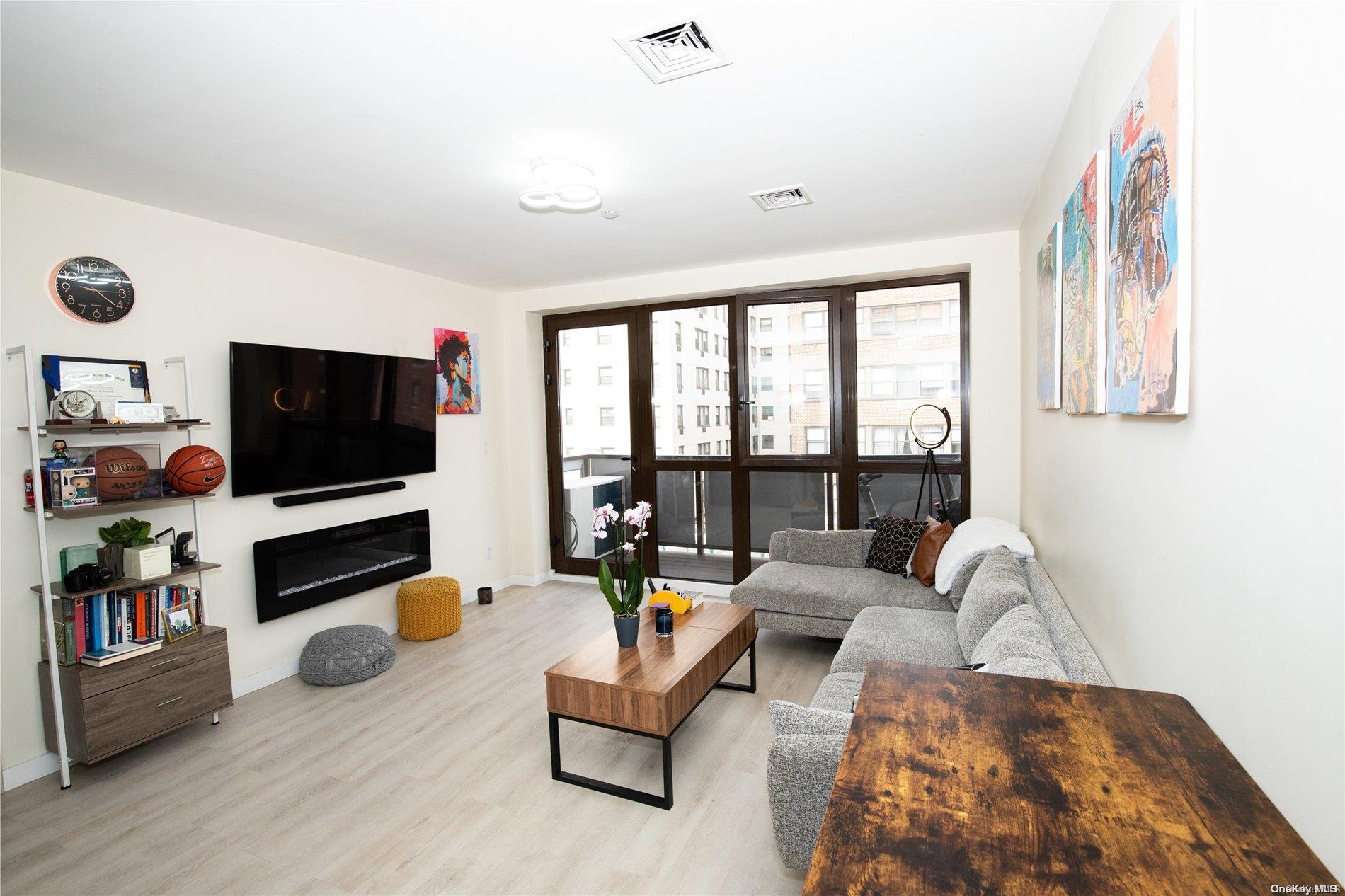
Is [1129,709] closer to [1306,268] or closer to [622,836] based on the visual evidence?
Answer: [1306,268]

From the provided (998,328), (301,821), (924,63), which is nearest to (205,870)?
(301,821)

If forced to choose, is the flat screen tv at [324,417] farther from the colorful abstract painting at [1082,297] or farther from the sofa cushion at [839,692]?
the colorful abstract painting at [1082,297]

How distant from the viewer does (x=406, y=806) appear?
2535 mm

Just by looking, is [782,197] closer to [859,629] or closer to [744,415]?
[744,415]

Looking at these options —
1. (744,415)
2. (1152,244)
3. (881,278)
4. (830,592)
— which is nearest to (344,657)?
(830,592)

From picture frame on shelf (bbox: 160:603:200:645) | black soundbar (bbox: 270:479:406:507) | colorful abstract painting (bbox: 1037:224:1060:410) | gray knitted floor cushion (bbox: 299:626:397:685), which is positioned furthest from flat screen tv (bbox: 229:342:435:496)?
colorful abstract painting (bbox: 1037:224:1060:410)

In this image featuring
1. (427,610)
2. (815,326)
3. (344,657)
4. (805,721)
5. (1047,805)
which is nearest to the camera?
(1047,805)

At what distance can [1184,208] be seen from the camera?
1.15 metres

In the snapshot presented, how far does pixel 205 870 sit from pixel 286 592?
1886mm

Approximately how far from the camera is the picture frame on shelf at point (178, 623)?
118 inches

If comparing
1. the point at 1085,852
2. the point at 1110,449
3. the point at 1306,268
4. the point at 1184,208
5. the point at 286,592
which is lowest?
the point at 286,592

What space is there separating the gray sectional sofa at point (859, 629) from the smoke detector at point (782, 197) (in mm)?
2071

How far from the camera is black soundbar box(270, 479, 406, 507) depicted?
383 centimetres

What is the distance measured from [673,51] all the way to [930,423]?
10.8 feet
